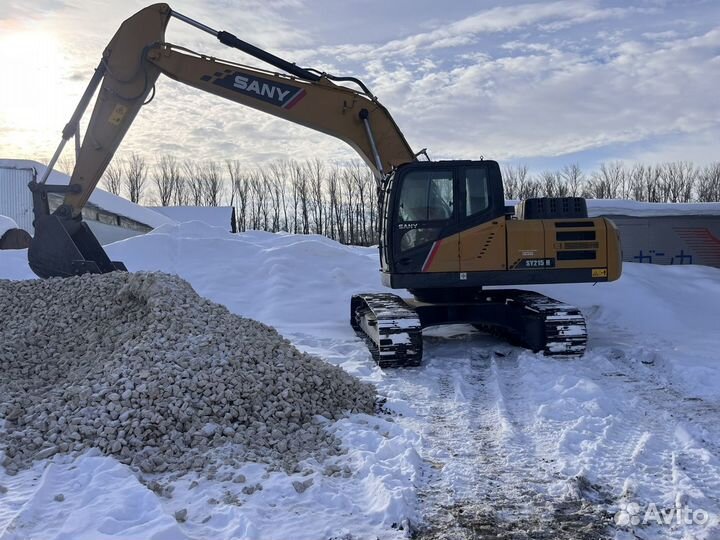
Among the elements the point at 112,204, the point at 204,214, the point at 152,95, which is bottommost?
the point at 204,214

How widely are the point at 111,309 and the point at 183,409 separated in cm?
294

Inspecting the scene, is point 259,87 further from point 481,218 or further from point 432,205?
point 481,218

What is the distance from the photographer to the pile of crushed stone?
16.1 feet

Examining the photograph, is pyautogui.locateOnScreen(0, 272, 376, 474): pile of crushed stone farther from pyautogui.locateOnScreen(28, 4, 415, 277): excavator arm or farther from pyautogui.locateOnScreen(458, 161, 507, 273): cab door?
pyautogui.locateOnScreen(458, 161, 507, 273): cab door

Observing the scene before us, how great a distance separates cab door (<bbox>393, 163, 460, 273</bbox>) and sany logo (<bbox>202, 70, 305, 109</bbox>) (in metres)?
2.19

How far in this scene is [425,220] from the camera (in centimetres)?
864

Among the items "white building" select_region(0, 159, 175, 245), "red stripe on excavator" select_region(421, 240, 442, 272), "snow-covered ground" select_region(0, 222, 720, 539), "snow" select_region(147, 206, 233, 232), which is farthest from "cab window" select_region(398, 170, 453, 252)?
"snow" select_region(147, 206, 233, 232)

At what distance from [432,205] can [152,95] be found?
15.3 feet

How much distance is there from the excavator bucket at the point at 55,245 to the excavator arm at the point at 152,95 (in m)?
0.02

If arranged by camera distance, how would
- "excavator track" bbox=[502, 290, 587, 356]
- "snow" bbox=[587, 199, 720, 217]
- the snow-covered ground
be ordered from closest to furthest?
the snow-covered ground → "excavator track" bbox=[502, 290, 587, 356] → "snow" bbox=[587, 199, 720, 217]

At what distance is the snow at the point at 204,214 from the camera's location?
36.6 metres

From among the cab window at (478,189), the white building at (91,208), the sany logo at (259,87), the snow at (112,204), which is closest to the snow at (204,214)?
the snow at (112,204)

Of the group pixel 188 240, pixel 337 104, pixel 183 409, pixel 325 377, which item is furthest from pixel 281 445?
pixel 188 240

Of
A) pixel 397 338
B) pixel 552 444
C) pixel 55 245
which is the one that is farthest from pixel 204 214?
pixel 552 444
